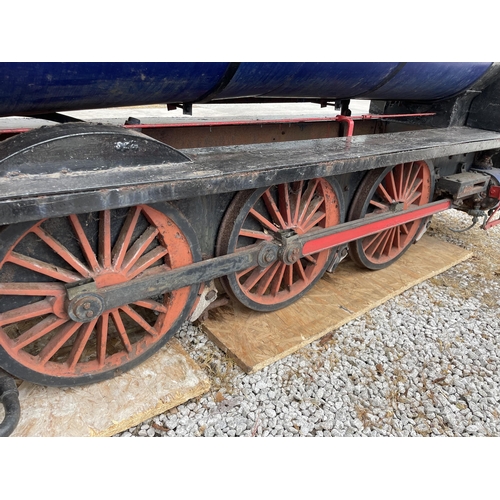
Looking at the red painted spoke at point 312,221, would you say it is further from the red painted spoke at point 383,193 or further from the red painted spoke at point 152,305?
the red painted spoke at point 152,305

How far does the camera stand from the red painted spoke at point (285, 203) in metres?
2.81

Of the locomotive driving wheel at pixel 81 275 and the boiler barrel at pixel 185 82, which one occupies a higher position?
the boiler barrel at pixel 185 82

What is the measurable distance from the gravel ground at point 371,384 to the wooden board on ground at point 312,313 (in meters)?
0.07

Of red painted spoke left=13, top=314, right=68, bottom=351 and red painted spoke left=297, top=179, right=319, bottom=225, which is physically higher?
red painted spoke left=297, top=179, right=319, bottom=225

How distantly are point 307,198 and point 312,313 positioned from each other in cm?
86

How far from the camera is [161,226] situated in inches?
91.6

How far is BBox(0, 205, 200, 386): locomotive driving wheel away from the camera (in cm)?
205

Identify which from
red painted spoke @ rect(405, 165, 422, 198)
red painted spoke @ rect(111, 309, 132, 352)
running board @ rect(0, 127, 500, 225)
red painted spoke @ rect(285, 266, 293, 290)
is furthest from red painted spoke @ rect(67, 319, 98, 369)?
red painted spoke @ rect(405, 165, 422, 198)

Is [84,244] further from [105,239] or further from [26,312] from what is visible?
[26,312]

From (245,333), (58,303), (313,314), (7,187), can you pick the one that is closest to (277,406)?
(245,333)

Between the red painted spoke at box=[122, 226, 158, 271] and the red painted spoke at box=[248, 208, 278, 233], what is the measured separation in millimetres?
677

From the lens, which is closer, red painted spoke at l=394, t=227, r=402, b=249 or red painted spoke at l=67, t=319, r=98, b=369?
red painted spoke at l=67, t=319, r=98, b=369

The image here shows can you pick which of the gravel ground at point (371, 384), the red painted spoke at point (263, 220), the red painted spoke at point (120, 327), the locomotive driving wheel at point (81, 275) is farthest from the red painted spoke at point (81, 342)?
the red painted spoke at point (263, 220)

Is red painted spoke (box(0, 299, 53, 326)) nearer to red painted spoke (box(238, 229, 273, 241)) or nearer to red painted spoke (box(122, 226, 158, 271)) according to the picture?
red painted spoke (box(122, 226, 158, 271))
